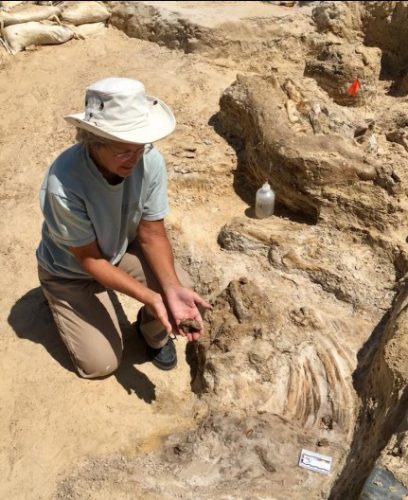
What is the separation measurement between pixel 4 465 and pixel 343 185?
266 centimetres

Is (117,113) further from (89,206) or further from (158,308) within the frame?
(158,308)

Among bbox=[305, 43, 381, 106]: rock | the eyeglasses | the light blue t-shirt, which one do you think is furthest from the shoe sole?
bbox=[305, 43, 381, 106]: rock

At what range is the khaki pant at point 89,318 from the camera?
331 centimetres

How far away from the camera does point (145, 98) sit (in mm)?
2703

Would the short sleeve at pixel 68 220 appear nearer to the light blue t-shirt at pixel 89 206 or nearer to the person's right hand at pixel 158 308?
the light blue t-shirt at pixel 89 206

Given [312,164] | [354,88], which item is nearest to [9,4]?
[354,88]

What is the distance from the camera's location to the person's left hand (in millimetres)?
3051

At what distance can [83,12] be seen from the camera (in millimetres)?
6789

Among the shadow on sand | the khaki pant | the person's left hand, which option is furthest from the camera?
the shadow on sand

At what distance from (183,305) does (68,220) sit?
735 millimetres

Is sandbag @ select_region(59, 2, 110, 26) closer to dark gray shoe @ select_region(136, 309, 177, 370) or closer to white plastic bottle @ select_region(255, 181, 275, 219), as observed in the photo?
white plastic bottle @ select_region(255, 181, 275, 219)

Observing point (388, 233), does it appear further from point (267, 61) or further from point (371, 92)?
point (267, 61)

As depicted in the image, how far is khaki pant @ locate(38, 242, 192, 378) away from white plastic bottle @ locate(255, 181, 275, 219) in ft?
4.30

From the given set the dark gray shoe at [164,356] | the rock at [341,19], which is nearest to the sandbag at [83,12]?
the rock at [341,19]
